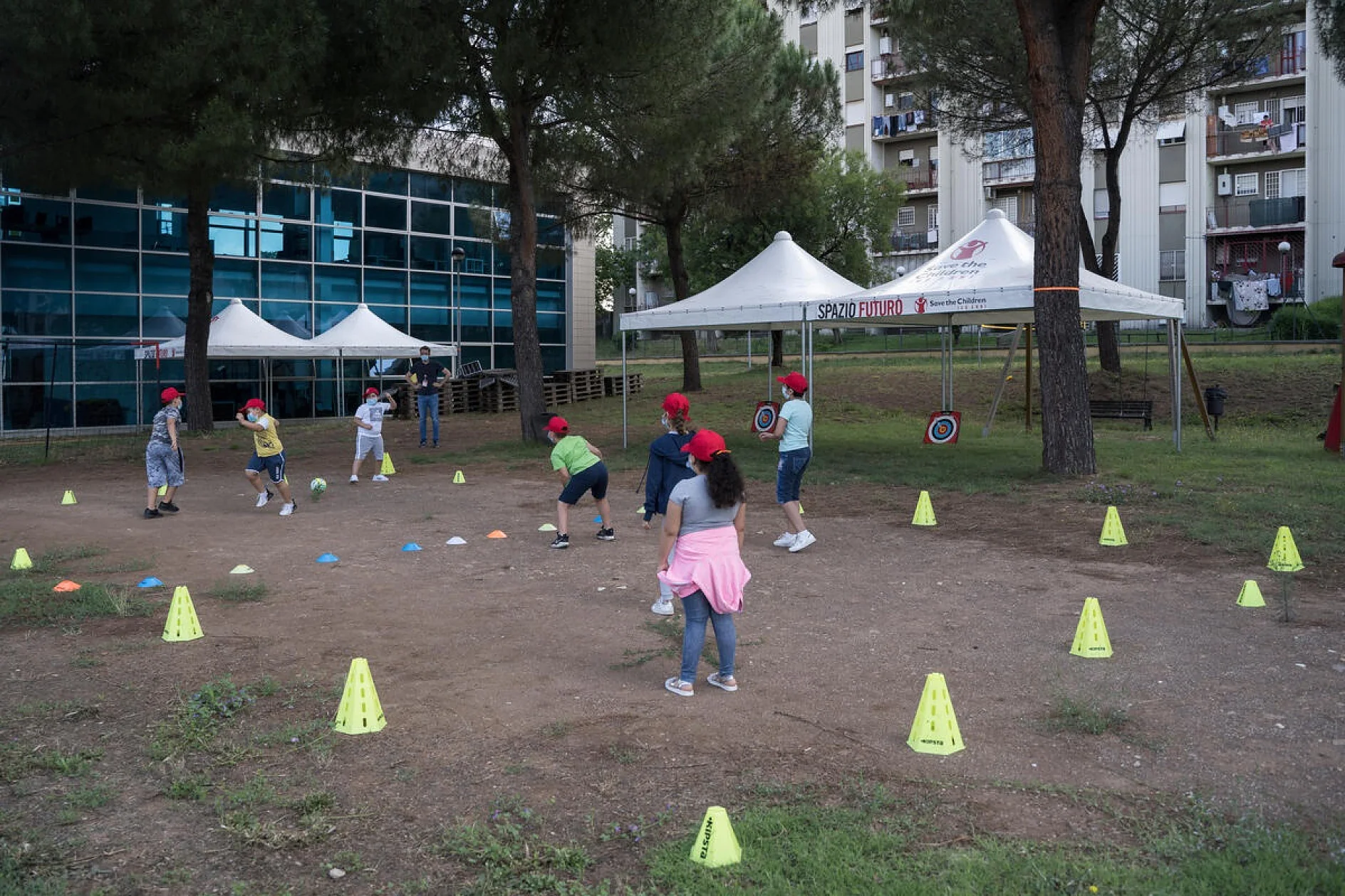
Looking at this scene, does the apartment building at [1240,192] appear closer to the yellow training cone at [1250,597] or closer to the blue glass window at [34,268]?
the blue glass window at [34,268]

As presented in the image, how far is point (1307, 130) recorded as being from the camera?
1438 inches

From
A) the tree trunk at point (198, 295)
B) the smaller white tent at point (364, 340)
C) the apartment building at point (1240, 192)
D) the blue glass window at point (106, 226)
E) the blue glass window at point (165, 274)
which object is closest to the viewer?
the tree trunk at point (198, 295)

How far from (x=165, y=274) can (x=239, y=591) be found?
68.1 feet

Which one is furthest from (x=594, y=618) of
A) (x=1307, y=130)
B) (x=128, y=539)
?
(x=1307, y=130)

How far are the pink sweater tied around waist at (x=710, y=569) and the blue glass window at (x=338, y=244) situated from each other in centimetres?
2540

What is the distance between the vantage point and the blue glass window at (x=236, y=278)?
27094 mm

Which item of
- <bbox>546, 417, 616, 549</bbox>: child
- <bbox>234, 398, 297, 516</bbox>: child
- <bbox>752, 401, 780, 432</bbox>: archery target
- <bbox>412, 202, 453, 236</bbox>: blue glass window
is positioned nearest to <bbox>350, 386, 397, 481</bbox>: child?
<bbox>234, 398, 297, 516</bbox>: child

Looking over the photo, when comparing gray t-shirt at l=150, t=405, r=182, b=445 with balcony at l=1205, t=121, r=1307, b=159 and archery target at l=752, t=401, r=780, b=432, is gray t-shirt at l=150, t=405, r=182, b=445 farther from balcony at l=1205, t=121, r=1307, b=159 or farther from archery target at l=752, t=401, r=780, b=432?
balcony at l=1205, t=121, r=1307, b=159

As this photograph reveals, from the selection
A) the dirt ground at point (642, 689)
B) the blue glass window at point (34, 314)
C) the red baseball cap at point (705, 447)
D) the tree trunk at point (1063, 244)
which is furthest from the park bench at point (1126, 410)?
the blue glass window at point (34, 314)

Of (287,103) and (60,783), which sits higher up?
(287,103)

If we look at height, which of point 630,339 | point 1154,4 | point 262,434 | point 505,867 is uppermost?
point 1154,4

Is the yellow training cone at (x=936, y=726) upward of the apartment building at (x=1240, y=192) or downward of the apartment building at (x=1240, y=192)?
downward

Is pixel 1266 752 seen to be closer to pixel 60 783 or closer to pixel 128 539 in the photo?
pixel 60 783

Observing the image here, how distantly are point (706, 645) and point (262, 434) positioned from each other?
24.8ft
